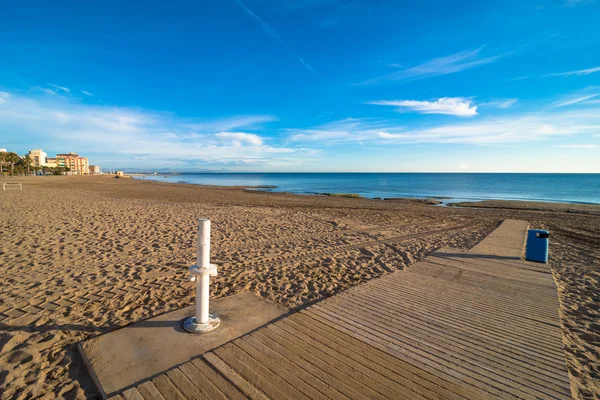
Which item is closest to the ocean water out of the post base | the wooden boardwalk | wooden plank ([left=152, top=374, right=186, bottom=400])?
the wooden boardwalk

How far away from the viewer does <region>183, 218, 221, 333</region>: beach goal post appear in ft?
10.1

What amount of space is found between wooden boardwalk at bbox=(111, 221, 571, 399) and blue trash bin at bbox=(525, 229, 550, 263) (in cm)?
300

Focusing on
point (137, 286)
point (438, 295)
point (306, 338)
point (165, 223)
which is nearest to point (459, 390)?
point (306, 338)

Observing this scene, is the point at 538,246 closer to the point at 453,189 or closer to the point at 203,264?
the point at 203,264

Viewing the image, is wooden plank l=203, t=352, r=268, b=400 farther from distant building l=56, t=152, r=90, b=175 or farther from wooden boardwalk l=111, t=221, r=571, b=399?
distant building l=56, t=152, r=90, b=175

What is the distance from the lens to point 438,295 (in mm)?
4715

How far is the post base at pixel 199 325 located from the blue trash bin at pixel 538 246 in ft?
25.9

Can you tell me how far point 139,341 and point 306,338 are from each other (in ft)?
6.30

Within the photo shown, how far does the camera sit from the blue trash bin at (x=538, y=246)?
704cm

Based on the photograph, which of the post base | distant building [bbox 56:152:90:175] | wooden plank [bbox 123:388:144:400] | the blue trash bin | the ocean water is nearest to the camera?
wooden plank [bbox 123:388:144:400]

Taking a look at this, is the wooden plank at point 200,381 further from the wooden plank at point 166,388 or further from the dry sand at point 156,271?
the dry sand at point 156,271

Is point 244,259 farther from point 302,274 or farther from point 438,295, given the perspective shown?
point 438,295

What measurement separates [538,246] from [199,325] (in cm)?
833

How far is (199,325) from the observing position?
3416 mm
